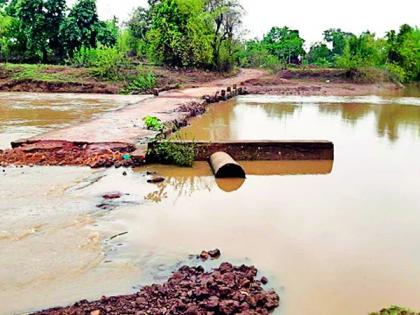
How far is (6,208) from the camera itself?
7156mm

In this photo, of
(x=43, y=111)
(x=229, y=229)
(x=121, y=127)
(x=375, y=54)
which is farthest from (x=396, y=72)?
(x=229, y=229)

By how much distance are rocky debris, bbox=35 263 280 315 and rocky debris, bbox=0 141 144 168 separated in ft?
17.6

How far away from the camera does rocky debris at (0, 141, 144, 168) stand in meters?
9.88

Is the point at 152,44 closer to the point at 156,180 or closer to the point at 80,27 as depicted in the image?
the point at 80,27

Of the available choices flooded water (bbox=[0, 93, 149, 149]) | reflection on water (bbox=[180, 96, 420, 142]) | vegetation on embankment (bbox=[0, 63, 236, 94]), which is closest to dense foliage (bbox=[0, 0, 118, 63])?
vegetation on embankment (bbox=[0, 63, 236, 94])

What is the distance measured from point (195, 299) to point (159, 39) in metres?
31.6

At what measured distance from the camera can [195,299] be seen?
14.6 ft

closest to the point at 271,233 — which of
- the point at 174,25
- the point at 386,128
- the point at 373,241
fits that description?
the point at 373,241

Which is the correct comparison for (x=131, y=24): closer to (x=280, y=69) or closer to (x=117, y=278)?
(x=280, y=69)

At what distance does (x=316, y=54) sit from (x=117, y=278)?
58.0 m

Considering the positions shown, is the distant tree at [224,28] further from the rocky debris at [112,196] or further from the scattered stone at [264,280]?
the scattered stone at [264,280]

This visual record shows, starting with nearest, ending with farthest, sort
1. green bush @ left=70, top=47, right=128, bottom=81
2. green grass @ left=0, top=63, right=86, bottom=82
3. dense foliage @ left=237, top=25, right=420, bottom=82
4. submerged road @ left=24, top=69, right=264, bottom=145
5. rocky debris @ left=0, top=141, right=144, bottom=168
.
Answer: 1. rocky debris @ left=0, top=141, right=144, bottom=168
2. submerged road @ left=24, top=69, right=264, bottom=145
3. green grass @ left=0, top=63, right=86, bottom=82
4. green bush @ left=70, top=47, right=128, bottom=81
5. dense foliage @ left=237, top=25, right=420, bottom=82

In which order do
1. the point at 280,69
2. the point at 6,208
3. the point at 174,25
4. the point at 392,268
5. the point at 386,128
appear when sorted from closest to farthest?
the point at 392,268
the point at 6,208
the point at 386,128
the point at 174,25
the point at 280,69

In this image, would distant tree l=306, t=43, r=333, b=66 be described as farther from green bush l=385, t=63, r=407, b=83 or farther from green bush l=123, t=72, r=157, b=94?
green bush l=123, t=72, r=157, b=94
